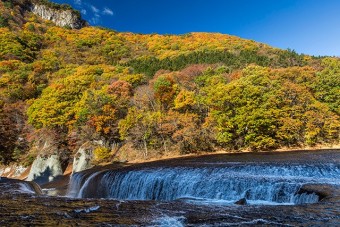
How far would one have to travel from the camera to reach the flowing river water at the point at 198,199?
8.76m

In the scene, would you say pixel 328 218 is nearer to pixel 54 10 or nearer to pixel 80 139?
pixel 80 139

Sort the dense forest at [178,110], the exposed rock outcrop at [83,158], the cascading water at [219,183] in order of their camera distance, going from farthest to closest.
A: the exposed rock outcrop at [83,158], the dense forest at [178,110], the cascading water at [219,183]

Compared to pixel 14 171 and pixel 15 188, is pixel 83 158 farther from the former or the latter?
pixel 15 188

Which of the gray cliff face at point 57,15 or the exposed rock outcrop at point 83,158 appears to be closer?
the exposed rock outcrop at point 83,158

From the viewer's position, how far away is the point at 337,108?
39375mm

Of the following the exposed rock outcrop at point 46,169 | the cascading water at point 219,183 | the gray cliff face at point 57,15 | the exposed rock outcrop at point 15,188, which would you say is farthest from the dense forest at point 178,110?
the gray cliff face at point 57,15

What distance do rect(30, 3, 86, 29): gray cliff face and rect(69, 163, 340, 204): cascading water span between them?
109 meters

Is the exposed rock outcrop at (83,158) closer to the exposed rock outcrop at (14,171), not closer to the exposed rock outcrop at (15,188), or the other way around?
the exposed rock outcrop at (14,171)

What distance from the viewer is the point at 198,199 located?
54.0ft

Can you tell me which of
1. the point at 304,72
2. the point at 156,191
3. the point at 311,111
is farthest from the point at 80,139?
the point at 304,72

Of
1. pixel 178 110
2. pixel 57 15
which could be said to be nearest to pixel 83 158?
pixel 178 110

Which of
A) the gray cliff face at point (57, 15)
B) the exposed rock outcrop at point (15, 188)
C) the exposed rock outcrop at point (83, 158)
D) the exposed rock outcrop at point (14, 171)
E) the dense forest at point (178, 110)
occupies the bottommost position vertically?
the exposed rock outcrop at point (14, 171)

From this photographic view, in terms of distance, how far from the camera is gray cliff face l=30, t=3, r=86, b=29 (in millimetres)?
118688

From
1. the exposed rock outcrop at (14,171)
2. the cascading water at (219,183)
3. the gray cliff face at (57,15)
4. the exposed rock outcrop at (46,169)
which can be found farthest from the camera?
the gray cliff face at (57,15)
